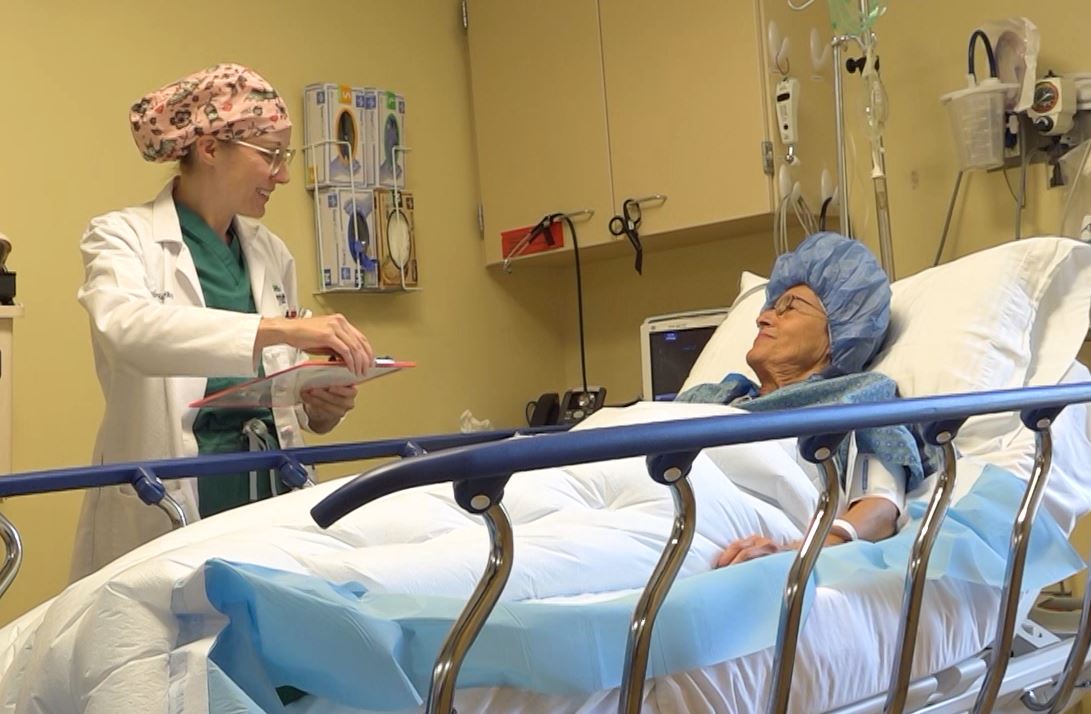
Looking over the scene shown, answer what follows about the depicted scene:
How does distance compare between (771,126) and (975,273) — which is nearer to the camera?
(975,273)

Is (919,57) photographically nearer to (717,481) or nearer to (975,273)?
(975,273)

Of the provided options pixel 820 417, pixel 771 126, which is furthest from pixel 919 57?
pixel 820 417

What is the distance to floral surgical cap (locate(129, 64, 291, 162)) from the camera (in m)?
2.25

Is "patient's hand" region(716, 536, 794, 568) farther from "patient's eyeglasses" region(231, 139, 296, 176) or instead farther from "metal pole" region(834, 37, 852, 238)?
"metal pole" region(834, 37, 852, 238)

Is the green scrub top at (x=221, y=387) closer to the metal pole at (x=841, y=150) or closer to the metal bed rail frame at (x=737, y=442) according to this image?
the metal bed rail frame at (x=737, y=442)

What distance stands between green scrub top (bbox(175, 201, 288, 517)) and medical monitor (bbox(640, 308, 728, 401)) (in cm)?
118

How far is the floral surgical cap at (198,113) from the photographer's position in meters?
2.25

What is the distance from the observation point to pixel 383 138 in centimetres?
351

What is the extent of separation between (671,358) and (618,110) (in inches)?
27.5

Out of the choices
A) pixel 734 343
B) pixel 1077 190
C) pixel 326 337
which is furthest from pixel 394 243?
pixel 1077 190

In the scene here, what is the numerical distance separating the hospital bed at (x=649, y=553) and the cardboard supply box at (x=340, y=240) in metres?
1.35

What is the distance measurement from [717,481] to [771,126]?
1.56m

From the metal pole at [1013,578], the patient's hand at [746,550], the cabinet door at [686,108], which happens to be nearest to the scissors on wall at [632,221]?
the cabinet door at [686,108]

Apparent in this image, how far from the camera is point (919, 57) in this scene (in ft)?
9.85
